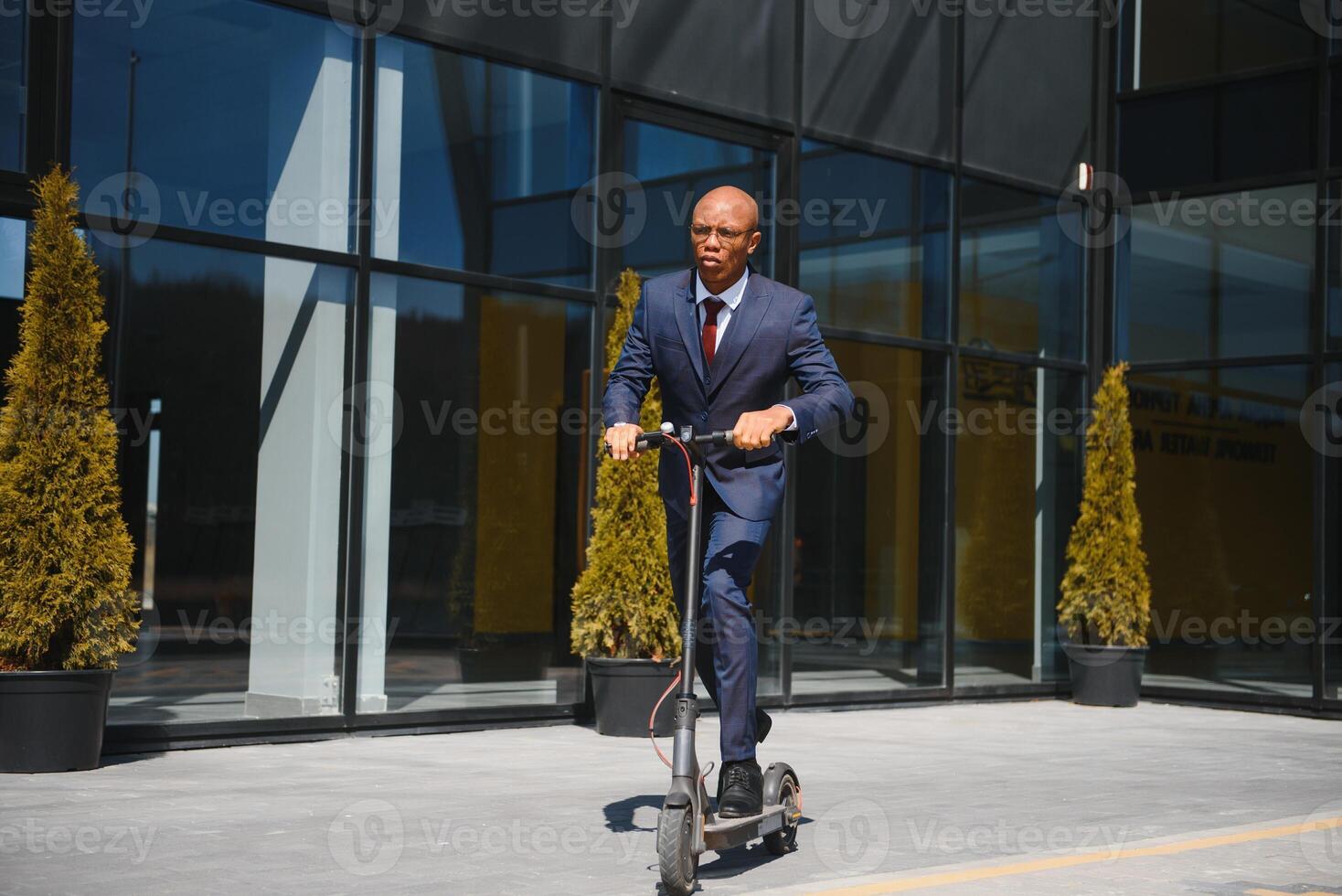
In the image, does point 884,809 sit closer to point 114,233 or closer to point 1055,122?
point 114,233

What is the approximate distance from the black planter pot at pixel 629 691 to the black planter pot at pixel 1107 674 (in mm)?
4304

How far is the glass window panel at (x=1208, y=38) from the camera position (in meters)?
11.5

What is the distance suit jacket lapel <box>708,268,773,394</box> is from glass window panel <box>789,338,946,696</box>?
586 centimetres

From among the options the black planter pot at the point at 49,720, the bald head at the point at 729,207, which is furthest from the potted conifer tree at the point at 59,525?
the bald head at the point at 729,207

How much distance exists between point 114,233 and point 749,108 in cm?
433

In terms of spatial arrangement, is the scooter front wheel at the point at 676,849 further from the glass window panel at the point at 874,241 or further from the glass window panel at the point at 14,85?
the glass window panel at the point at 874,241

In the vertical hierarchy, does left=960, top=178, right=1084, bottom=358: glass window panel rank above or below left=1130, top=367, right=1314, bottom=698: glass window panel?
above

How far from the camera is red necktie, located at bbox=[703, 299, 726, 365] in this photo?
15.3 feet

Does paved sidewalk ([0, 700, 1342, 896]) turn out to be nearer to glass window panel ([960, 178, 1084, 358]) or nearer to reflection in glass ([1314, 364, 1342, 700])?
reflection in glass ([1314, 364, 1342, 700])

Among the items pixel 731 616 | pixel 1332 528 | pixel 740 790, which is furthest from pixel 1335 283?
pixel 740 790

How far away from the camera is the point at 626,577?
8570 millimetres

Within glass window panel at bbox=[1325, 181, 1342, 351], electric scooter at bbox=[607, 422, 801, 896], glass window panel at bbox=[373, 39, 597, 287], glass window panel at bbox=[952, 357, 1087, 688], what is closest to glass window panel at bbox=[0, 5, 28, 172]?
glass window panel at bbox=[373, 39, 597, 287]

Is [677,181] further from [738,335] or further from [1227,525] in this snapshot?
[1227,525]

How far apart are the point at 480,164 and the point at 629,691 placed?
3096 mm
